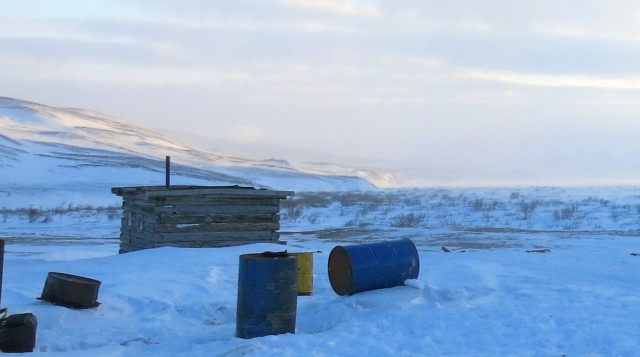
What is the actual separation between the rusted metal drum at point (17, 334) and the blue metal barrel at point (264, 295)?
2.20 meters

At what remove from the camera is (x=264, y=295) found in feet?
28.0

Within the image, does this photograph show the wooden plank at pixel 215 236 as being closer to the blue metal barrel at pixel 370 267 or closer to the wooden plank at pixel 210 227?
the wooden plank at pixel 210 227

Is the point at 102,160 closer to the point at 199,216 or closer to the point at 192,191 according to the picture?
the point at 199,216

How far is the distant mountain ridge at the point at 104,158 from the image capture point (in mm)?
73312

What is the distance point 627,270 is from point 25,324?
1042cm

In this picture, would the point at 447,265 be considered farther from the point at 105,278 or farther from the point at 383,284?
the point at 105,278

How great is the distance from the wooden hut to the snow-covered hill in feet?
162

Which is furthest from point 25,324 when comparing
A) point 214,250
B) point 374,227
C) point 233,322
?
point 374,227

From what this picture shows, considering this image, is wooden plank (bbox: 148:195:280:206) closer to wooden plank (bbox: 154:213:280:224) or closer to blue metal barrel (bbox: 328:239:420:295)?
wooden plank (bbox: 154:213:280:224)

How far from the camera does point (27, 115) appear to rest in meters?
125

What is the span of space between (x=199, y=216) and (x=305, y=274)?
560 cm

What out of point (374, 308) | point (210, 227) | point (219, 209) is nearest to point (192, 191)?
point (219, 209)

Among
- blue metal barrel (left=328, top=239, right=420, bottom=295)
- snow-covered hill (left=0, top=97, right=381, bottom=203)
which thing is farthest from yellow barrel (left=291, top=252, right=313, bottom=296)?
snow-covered hill (left=0, top=97, right=381, bottom=203)

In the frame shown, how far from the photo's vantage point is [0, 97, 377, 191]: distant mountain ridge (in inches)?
2886
